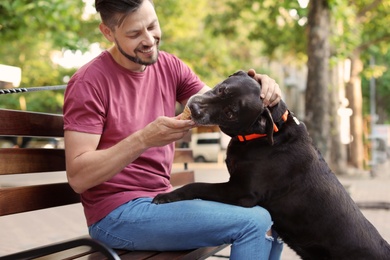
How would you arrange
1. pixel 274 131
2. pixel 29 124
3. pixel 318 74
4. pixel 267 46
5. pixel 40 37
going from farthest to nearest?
pixel 40 37
pixel 267 46
pixel 318 74
pixel 29 124
pixel 274 131

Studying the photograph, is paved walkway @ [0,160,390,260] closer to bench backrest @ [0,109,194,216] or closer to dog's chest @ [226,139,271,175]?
bench backrest @ [0,109,194,216]

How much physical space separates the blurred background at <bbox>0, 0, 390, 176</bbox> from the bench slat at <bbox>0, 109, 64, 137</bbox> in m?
1.88

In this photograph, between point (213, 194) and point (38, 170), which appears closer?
point (213, 194)

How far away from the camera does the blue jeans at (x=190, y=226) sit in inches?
103

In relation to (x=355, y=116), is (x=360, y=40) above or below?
above

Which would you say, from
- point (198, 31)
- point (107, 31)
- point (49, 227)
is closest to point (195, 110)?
point (107, 31)

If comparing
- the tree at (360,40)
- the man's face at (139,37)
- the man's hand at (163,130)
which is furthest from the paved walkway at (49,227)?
the tree at (360,40)

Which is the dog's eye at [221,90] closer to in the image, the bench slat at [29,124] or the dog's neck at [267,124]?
the dog's neck at [267,124]

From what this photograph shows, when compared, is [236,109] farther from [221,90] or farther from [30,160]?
[30,160]

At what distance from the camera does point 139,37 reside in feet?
9.46

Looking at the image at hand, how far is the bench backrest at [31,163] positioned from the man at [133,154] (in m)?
0.32

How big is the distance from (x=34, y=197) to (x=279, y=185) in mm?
1402

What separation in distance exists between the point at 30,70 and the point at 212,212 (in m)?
22.6

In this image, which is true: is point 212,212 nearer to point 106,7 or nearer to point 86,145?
point 86,145
